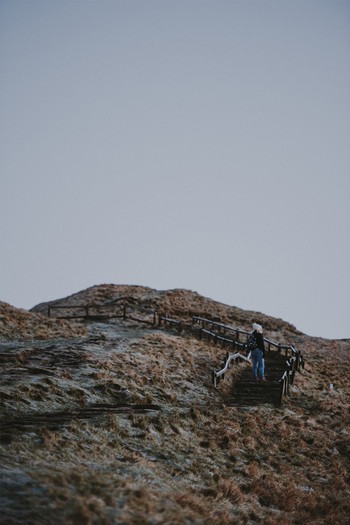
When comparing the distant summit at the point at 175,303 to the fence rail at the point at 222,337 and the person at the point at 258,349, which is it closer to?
the fence rail at the point at 222,337

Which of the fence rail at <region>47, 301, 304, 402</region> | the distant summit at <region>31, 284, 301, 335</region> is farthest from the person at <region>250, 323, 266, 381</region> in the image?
the distant summit at <region>31, 284, 301, 335</region>

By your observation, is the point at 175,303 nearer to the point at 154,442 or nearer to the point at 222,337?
the point at 222,337

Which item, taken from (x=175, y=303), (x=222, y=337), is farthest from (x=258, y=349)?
(x=175, y=303)

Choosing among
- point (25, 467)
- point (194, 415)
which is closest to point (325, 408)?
point (194, 415)

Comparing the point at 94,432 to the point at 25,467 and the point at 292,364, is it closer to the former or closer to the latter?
the point at 25,467

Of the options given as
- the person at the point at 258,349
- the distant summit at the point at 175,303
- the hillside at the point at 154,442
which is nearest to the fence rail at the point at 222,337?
the hillside at the point at 154,442

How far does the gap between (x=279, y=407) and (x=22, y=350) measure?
35.1ft

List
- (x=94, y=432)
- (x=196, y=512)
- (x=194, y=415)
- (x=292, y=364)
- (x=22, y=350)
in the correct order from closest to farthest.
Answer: (x=196, y=512), (x=94, y=432), (x=194, y=415), (x=22, y=350), (x=292, y=364)

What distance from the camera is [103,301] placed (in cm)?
4547

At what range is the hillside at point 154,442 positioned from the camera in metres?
7.30

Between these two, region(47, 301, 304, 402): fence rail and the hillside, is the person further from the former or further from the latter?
the hillside

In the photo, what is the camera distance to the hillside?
24.0ft

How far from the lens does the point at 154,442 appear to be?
39.3ft

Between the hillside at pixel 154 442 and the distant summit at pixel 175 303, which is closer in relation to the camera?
the hillside at pixel 154 442
